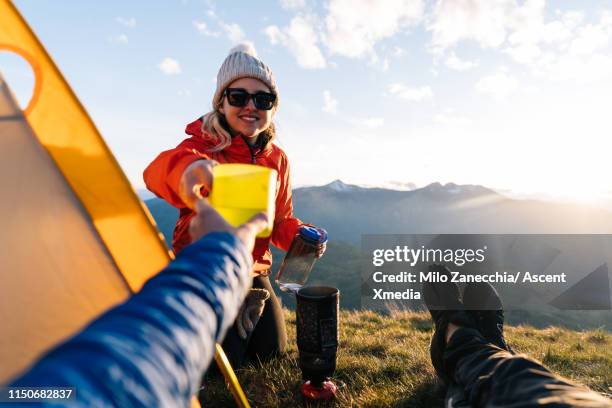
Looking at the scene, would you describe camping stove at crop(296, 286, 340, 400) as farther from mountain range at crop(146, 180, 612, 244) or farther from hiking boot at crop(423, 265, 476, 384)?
mountain range at crop(146, 180, 612, 244)

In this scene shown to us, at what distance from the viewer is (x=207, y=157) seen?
7.34ft

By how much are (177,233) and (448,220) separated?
179161mm

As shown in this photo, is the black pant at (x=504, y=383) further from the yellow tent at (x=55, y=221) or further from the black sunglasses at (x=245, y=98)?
the black sunglasses at (x=245, y=98)

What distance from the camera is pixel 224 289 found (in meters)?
0.89

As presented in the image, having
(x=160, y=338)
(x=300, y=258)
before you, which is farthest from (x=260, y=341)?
(x=160, y=338)

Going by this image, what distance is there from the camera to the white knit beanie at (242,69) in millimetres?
3051

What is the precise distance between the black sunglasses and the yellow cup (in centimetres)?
178

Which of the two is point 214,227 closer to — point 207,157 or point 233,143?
point 207,157

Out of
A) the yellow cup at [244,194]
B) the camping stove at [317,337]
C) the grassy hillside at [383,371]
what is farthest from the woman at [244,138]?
the yellow cup at [244,194]

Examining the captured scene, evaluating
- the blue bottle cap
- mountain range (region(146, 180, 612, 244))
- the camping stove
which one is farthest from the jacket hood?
mountain range (region(146, 180, 612, 244))

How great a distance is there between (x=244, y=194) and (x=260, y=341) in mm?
2329

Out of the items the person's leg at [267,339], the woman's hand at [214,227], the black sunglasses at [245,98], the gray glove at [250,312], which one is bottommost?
the person's leg at [267,339]

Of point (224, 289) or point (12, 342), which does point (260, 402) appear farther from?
point (224, 289)

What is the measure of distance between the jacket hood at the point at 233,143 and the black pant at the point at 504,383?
91.6 inches
